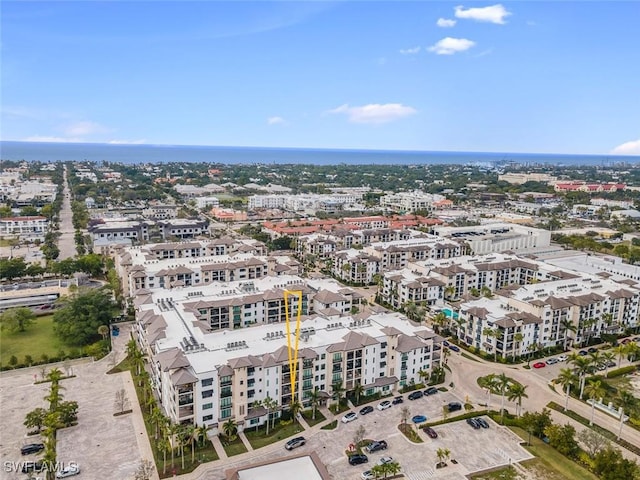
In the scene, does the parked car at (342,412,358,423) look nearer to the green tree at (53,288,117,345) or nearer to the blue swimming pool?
the blue swimming pool

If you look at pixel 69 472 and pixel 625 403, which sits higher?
pixel 625 403

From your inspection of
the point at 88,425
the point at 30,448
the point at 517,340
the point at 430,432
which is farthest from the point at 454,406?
the point at 30,448

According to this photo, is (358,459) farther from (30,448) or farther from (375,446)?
(30,448)

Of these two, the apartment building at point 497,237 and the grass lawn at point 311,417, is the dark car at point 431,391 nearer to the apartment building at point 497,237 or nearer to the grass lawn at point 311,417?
the grass lawn at point 311,417

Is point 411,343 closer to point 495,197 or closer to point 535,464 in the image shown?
point 535,464

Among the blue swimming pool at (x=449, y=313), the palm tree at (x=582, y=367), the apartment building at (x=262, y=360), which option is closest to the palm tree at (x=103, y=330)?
the apartment building at (x=262, y=360)

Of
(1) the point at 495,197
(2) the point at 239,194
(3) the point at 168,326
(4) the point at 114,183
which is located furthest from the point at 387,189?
(3) the point at 168,326
